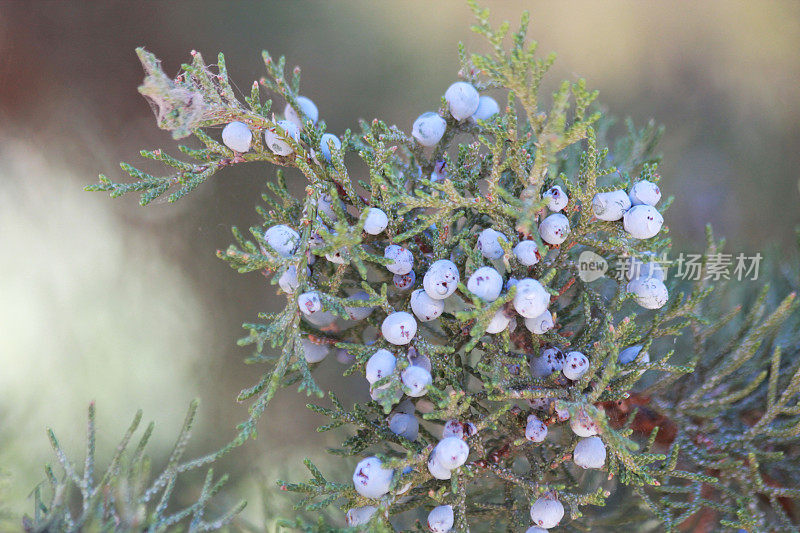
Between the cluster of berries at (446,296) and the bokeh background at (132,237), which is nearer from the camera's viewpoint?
the cluster of berries at (446,296)

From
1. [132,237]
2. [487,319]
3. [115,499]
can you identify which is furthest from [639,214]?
[132,237]

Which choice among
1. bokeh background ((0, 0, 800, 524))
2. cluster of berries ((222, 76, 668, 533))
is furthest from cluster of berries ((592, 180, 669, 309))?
bokeh background ((0, 0, 800, 524))

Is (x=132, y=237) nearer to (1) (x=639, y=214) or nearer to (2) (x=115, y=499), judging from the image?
(2) (x=115, y=499)

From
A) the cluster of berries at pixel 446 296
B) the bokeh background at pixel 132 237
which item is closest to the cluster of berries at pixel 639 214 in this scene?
the cluster of berries at pixel 446 296

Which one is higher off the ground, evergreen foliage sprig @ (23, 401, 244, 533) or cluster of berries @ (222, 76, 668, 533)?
cluster of berries @ (222, 76, 668, 533)

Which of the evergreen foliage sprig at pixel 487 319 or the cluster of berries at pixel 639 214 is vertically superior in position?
the cluster of berries at pixel 639 214

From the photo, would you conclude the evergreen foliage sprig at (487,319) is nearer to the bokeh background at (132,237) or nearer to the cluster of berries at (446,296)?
the cluster of berries at (446,296)

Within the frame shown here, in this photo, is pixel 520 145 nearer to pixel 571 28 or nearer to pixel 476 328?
pixel 476 328

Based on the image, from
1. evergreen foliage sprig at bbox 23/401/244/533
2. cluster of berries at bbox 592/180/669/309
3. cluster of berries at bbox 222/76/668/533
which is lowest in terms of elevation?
evergreen foliage sprig at bbox 23/401/244/533

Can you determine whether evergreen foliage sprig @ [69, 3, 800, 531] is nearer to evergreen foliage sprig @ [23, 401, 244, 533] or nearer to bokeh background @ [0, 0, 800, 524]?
evergreen foliage sprig @ [23, 401, 244, 533]
